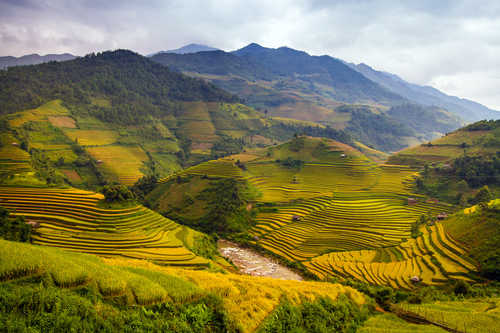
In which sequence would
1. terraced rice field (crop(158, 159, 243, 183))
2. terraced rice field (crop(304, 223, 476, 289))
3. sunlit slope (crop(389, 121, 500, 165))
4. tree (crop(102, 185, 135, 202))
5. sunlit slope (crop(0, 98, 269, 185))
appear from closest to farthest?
1. terraced rice field (crop(304, 223, 476, 289))
2. tree (crop(102, 185, 135, 202))
3. sunlit slope (crop(389, 121, 500, 165))
4. terraced rice field (crop(158, 159, 243, 183))
5. sunlit slope (crop(0, 98, 269, 185))

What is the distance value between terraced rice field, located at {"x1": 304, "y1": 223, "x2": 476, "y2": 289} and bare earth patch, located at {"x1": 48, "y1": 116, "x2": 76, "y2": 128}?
344 ft

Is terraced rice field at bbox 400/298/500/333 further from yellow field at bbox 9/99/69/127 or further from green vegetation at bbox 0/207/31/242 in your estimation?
yellow field at bbox 9/99/69/127

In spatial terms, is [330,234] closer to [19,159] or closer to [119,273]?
[119,273]

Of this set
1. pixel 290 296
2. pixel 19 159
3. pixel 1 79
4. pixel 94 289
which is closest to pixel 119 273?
pixel 94 289

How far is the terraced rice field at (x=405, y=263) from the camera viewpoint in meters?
31.1

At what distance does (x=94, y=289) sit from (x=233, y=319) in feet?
17.4

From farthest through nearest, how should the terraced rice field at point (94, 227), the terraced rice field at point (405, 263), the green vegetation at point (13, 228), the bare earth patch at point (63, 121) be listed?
the bare earth patch at point (63, 121)
the terraced rice field at point (94, 227)
the terraced rice field at point (405, 263)
the green vegetation at point (13, 228)

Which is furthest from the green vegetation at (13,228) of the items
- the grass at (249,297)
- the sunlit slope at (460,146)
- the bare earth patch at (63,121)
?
the sunlit slope at (460,146)

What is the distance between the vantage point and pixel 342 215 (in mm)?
50875

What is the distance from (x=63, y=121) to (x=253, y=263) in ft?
332

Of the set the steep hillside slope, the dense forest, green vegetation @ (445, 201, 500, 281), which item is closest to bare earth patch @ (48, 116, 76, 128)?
the dense forest

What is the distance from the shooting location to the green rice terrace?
34.5m

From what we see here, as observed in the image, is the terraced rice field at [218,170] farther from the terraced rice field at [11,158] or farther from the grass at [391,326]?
the grass at [391,326]

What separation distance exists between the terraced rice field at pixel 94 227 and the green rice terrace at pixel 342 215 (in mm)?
17565
